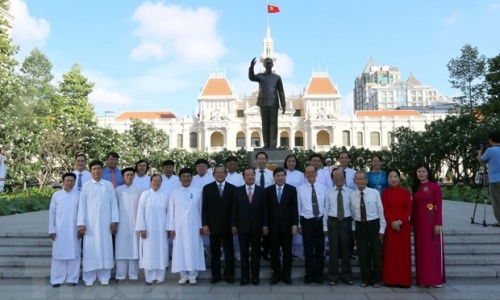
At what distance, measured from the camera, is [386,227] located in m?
5.42

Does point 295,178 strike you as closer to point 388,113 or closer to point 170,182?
point 170,182

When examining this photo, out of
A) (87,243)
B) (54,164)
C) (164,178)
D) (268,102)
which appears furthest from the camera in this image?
(54,164)

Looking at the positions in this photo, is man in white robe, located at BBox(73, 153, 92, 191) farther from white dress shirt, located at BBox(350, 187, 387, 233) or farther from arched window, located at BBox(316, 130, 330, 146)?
arched window, located at BBox(316, 130, 330, 146)

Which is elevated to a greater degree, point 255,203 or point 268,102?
point 268,102

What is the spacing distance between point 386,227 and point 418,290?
881 mm

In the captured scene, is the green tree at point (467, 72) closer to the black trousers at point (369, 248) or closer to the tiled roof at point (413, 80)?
the black trousers at point (369, 248)

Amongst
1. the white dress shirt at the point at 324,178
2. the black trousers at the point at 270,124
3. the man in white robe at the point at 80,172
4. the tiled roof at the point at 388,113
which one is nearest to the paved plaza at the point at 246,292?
the man in white robe at the point at 80,172

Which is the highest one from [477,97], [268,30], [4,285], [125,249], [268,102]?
[268,30]

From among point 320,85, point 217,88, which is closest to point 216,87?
point 217,88

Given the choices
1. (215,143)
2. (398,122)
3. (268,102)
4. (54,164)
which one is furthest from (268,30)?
(268,102)

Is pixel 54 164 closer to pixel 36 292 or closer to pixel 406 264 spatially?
pixel 36 292

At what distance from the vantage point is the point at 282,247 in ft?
18.5

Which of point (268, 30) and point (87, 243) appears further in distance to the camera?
point (268, 30)

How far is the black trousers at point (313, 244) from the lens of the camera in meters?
5.60
